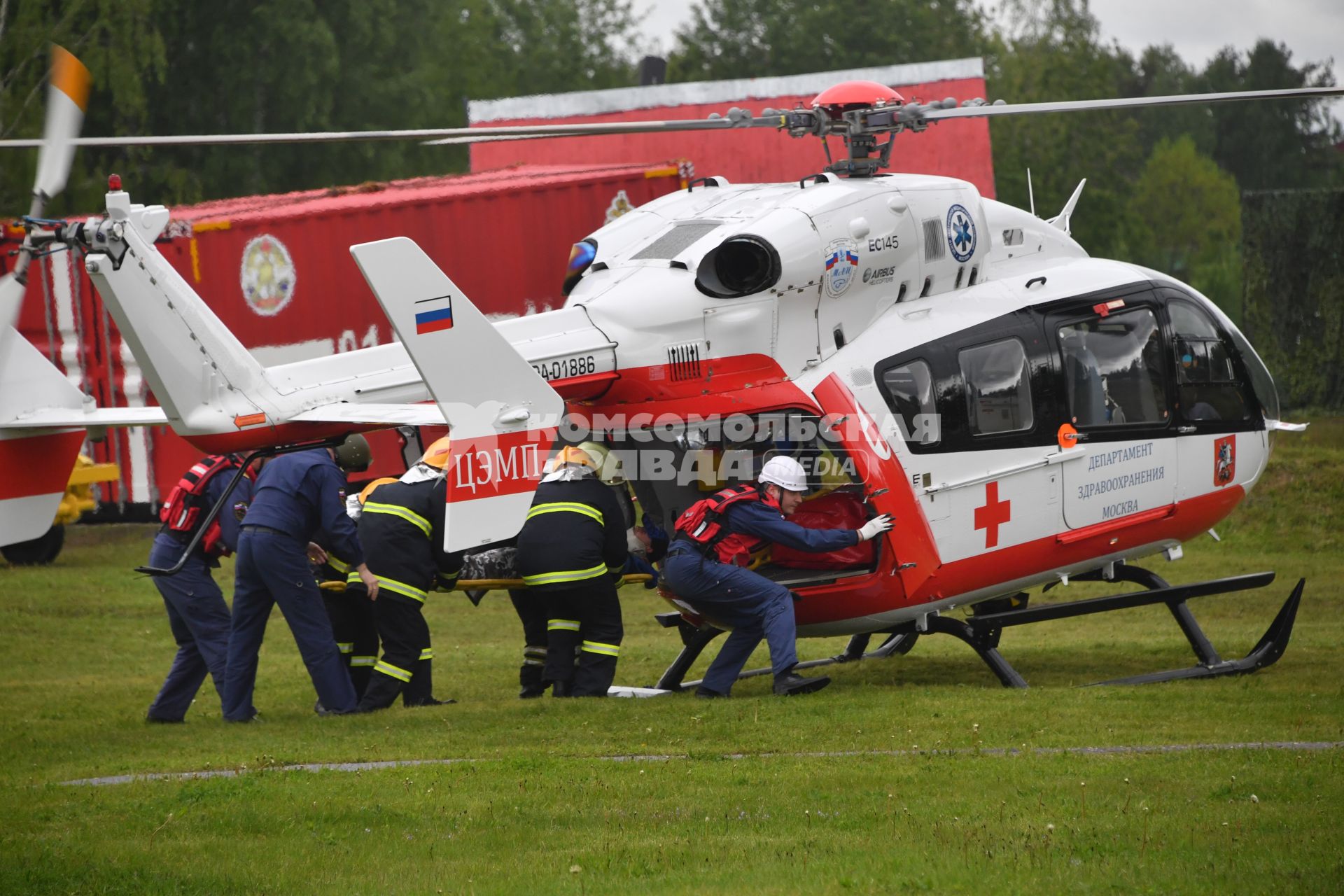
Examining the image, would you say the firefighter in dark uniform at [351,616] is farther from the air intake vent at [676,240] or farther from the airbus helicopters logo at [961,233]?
the airbus helicopters logo at [961,233]

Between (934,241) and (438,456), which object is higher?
(934,241)

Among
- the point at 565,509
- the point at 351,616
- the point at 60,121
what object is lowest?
the point at 351,616

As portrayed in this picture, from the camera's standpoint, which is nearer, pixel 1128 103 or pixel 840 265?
pixel 1128 103

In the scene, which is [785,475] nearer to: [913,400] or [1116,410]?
[913,400]

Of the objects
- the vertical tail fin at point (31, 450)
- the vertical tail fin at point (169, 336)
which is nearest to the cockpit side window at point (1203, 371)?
the vertical tail fin at point (169, 336)

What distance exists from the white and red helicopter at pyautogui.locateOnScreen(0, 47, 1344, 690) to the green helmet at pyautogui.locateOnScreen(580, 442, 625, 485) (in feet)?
0.34

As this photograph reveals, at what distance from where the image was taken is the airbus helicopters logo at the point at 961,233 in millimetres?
10258

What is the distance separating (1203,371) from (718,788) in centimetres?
514

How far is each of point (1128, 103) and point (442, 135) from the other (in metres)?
3.68

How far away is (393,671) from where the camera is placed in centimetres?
1012

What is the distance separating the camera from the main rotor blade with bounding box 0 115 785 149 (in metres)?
7.50

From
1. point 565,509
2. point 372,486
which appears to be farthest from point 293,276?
point 565,509

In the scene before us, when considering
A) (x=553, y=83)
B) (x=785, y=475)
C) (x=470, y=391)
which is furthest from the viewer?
(x=553, y=83)

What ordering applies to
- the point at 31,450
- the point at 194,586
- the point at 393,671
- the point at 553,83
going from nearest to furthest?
the point at 31,450 → the point at 393,671 → the point at 194,586 → the point at 553,83
